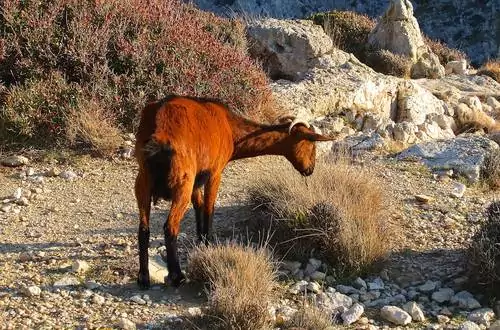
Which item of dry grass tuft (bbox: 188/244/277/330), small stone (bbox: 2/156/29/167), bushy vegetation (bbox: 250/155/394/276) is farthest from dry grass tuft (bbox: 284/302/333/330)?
small stone (bbox: 2/156/29/167)

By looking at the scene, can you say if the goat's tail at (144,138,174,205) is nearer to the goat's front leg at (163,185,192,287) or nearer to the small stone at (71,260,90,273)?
the goat's front leg at (163,185,192,287)

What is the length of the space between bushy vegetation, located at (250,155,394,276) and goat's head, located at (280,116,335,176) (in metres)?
0.20

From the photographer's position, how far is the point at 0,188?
8375mm

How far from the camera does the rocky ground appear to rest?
18.7 ft

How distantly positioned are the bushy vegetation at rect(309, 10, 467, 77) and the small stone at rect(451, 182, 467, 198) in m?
8.32

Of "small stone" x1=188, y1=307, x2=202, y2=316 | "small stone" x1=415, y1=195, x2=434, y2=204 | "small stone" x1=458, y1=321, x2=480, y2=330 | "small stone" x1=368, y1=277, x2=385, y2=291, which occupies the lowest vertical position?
"small stone" x1=368, y1=277, x2=385, y2=291

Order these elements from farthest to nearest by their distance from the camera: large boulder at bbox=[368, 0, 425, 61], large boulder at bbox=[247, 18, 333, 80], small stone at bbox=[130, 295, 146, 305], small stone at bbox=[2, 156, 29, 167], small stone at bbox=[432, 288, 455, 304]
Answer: large boulder at bbox=[368, 0, 425, 61], large boulder at bbox=[247, 18, 333, 80], small stone at bbox=[2, 156, 29, 167], small stone at bbox=[432, 288, 455, 304], small stone at bbox=[130, 295, 146, 305]

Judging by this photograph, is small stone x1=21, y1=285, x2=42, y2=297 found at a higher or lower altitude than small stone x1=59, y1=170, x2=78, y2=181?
lower

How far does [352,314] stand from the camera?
5.75 metres

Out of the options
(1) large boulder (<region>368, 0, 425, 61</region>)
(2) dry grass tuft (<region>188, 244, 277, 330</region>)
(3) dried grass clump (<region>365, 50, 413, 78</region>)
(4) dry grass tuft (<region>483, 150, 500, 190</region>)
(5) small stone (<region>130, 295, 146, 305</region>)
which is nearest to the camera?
(2) dry grass tuft (<region>188, 244, 277, 330</region>)

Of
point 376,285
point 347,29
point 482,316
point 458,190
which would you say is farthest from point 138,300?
point 347,29

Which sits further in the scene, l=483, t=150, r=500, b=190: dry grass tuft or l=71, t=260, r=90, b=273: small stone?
l=483, t=150, r=500, b=190: dry grass tuft

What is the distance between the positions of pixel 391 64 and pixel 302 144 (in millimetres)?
10560

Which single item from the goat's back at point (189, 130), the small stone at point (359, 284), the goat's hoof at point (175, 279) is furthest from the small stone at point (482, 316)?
the goat's back at point (189, 130)
